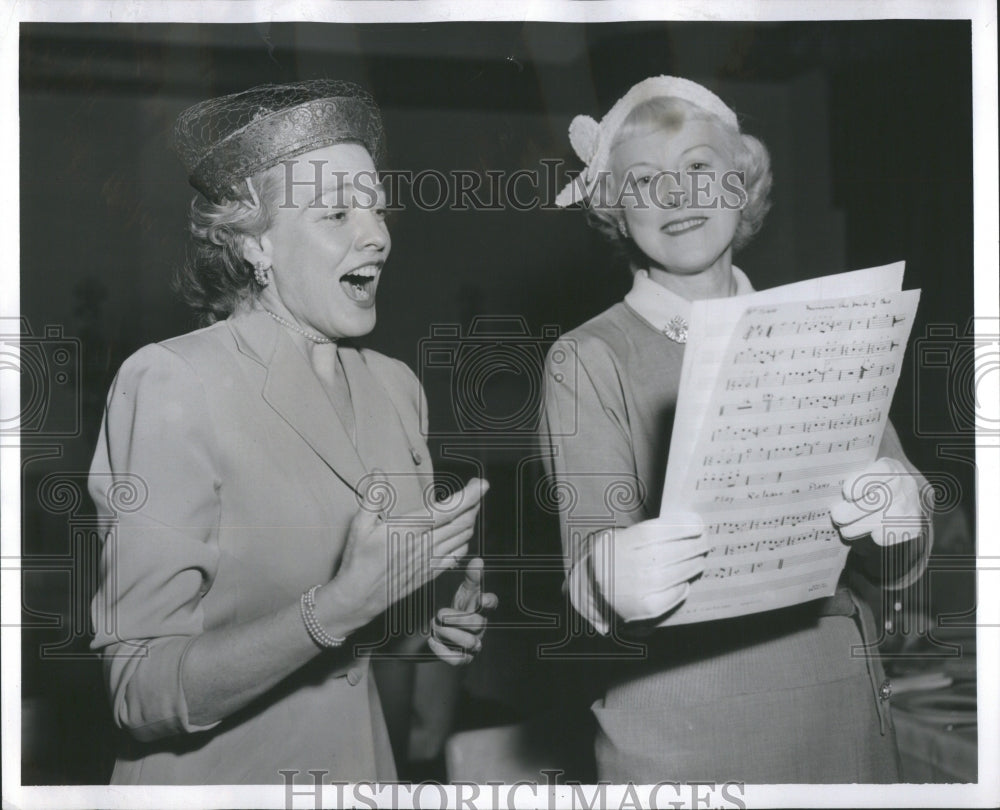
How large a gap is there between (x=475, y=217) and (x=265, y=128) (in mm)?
400

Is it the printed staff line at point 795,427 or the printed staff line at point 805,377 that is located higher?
the printed staff line at point 805,377

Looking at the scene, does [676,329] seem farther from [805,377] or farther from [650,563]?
[650,563]

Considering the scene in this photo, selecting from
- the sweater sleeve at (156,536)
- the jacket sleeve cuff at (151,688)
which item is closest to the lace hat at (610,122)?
the sweater sleeve at (156,536)

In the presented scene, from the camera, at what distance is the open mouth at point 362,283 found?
1756mm

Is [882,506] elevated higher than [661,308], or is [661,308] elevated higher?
[661,308]

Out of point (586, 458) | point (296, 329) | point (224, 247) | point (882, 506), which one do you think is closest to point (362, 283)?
point (296, 329)

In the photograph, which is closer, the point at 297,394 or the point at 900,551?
the point at 297,394

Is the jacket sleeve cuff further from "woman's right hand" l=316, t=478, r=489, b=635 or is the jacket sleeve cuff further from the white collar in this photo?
the white collar

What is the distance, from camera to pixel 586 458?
1.75 metres

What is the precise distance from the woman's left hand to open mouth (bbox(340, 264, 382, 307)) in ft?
1.66

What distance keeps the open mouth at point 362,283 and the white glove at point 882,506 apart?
2.98 ft

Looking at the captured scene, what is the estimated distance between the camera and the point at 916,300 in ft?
5.97

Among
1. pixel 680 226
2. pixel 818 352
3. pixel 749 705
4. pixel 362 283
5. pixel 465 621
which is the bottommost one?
pixel 749 705

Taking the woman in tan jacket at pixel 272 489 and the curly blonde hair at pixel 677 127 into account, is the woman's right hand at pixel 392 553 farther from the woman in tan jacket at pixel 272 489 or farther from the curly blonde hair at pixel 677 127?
the curly blonde hair at pixel 677 127
